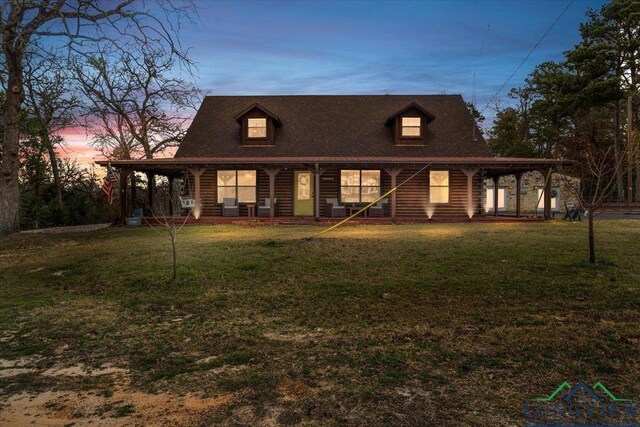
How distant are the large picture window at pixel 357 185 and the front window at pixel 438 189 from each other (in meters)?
2.71

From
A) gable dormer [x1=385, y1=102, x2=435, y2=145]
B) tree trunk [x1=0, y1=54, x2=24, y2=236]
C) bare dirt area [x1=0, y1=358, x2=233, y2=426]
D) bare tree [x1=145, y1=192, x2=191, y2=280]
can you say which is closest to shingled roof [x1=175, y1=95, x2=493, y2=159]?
gable dormer [x1=385, y1=102, x2=435, y2=145]

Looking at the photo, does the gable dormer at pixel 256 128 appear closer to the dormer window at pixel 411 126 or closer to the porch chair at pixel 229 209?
the porch chair at pixel 229 209

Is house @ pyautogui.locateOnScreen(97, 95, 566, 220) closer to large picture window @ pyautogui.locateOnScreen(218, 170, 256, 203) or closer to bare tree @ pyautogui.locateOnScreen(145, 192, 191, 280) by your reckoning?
large picture window @ pyautogui.locateOnScreen(218, 170, 256, 203)

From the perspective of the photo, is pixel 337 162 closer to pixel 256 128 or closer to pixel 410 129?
pixel 410 129

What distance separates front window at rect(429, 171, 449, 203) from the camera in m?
22.5

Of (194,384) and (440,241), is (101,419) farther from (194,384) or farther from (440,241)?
(440,241)

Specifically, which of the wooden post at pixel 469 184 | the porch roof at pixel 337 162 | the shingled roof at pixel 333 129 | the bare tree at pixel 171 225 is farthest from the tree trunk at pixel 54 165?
the wooden post at pixel 469 184

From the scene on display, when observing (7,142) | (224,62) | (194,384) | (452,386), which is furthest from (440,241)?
(224,62)

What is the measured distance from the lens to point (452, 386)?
3.94 metres

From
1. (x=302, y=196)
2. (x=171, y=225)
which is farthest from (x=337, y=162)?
(x=171, y=225)

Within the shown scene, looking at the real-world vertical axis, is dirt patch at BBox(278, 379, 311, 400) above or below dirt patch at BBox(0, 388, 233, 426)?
above

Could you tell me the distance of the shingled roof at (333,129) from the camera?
74.4ft

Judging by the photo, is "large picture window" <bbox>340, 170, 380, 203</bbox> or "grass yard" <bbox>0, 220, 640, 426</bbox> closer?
"grass yard" <bbox>0, 220, 640, 426</bbox>

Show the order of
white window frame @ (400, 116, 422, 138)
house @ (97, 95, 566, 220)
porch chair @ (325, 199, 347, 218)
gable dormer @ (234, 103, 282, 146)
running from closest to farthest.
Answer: porch chair @ (325, 199, 347, 218) → house @ (97, 95, 566, 220) → white window frame @ (400, 116, 422, 138) → gable dormer @ (234, 103, 282, 146)
